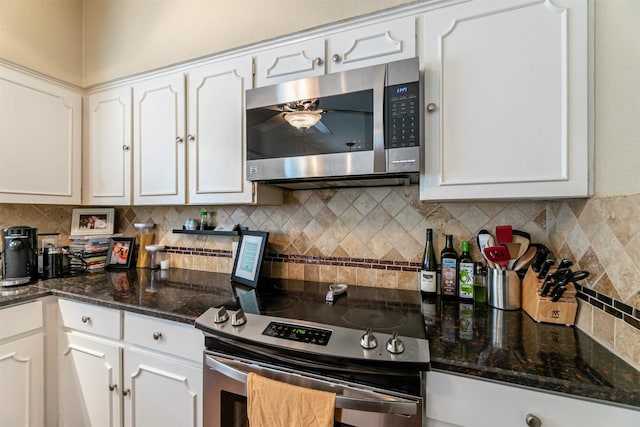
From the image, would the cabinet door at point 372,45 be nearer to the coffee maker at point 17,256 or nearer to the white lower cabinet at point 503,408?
the white lower cabinet at point 503,408

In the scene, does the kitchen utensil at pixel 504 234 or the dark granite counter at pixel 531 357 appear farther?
the kitchen utensil at pixel 504 234

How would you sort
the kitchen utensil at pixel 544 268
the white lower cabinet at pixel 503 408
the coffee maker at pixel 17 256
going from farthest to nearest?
the coffee maker at pixel 17 256 → the kitchen utensil at pixel 544 268 → the white lower cabinet at pixel 503 408

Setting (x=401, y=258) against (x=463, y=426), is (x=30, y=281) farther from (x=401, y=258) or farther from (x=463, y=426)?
(x=463, y=426)

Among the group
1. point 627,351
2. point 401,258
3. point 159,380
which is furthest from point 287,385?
point 627,351

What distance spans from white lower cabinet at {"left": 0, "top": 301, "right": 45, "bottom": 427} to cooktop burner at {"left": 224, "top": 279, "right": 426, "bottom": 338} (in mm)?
943

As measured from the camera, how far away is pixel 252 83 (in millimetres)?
1358

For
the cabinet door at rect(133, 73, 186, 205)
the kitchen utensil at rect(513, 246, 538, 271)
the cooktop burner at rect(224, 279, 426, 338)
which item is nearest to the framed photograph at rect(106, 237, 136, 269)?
the cabinet door at rect(133, 73, 186, 205)

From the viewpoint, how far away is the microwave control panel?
1.00m

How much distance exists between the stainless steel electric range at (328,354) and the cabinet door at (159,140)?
0.81 m

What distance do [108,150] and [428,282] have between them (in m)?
2.03

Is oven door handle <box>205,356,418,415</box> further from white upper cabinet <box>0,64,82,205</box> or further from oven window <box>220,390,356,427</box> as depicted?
white upper cabinet <box>0,64,82,205</box>

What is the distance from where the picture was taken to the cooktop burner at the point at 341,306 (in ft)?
3.24

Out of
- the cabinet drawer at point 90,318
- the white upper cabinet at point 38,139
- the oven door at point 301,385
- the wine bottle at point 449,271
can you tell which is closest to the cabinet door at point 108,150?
the white upper cabinet at point 38,139

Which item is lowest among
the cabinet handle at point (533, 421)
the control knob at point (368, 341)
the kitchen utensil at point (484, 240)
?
the cabinet handle at point (533, 421)
